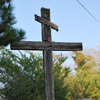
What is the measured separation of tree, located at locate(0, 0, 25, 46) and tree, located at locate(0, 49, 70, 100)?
795 centimetres

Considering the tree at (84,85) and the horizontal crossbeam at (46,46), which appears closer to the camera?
the horizontal crossbeam at (46,46)

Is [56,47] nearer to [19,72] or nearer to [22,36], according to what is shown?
[22,36]

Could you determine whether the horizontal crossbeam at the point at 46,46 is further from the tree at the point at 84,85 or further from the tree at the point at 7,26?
the tree at the point at 84,85

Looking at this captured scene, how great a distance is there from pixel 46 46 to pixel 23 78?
25.5 ft

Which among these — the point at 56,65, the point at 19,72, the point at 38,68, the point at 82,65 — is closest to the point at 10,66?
the point at 19,72

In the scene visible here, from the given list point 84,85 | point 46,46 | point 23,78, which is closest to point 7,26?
point 46,46

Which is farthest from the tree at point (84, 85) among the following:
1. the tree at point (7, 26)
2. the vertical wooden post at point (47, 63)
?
the tree at point (7, 26)

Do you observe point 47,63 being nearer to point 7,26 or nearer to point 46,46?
point 46,46

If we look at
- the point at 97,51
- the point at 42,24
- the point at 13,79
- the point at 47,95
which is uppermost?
→ the point at 97,51

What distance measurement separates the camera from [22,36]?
319 inches

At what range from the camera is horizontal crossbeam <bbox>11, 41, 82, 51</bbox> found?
809cm

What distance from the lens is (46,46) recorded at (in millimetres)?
8469

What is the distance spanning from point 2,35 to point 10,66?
29.2ft

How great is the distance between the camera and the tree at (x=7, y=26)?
7559mm
